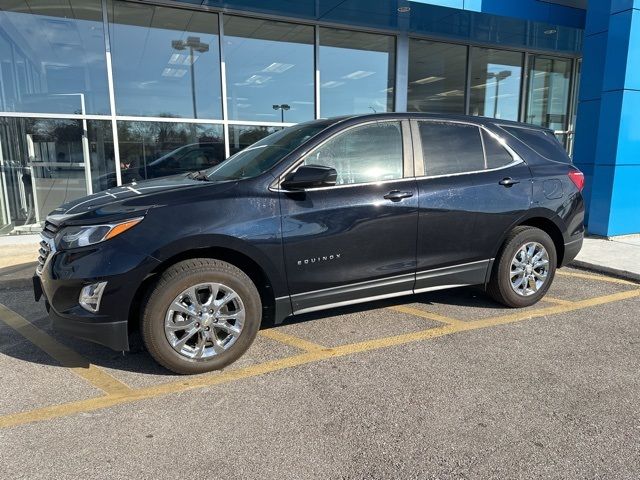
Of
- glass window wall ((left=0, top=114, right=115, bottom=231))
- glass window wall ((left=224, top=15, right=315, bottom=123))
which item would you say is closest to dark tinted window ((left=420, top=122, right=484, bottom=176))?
glass window wall ((left=224, top=15, right=315, bottom=123))

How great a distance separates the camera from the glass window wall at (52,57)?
839 centimetres

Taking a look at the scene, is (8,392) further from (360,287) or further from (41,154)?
(41,154)

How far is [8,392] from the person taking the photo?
3.21 meters

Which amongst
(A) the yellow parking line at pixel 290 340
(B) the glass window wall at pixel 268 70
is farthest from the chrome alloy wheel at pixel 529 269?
(B) the glass window wall at pixel 268 70

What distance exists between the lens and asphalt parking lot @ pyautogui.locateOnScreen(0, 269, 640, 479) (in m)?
2.48

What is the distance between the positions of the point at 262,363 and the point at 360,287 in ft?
3.20

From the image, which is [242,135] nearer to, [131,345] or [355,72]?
[355,72]

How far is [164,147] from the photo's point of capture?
9.30 metres

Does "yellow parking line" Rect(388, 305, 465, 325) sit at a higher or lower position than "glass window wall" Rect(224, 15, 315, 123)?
lower

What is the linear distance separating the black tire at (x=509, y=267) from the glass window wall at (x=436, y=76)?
7973 mm

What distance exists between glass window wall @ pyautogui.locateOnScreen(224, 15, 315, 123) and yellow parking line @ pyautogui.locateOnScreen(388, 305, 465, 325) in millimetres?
6411

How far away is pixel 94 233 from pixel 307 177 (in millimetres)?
1494

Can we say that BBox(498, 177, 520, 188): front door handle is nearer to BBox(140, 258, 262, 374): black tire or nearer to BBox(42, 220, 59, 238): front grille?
BBox(140, 258, 262, 374): black tire

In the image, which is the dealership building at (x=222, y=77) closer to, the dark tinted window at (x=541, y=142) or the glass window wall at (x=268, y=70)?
the glass window wall at (x=268, y=70)
